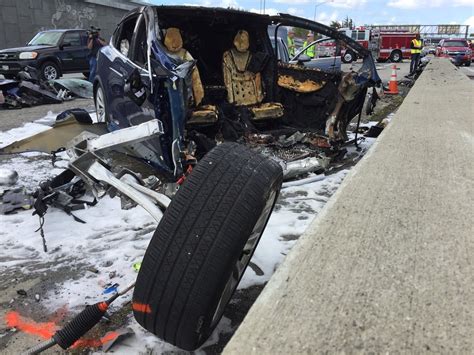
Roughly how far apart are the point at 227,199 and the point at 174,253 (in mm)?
307

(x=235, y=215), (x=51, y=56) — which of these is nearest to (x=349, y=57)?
(x=51, y=56)

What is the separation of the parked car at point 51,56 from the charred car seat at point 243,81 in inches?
378

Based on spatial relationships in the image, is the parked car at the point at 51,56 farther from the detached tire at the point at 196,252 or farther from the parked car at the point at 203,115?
the detached tire at the point at 196,252

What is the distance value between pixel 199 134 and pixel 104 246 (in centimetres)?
180

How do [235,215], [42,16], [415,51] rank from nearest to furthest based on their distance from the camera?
[235,215]
[415,51]
[42,16]

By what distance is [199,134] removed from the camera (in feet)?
15.1

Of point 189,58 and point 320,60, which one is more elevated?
point 189,58

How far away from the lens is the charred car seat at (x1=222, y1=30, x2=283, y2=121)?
5.60 m

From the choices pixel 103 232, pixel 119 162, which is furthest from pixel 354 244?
pixel 119 162

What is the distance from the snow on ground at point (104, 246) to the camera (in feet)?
8.34

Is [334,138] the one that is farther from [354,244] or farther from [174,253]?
[174,253]

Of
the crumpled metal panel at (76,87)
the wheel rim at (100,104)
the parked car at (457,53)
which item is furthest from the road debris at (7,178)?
the parked car at (457,53)

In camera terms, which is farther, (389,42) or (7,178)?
(389,42)

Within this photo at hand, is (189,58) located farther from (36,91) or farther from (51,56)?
(51,56)
